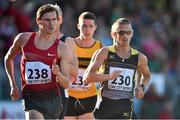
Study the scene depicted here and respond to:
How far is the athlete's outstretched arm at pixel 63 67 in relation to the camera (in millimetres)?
10391

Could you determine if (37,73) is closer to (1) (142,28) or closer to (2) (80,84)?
(2) (80,84)

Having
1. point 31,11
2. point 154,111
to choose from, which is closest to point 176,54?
point 154,111

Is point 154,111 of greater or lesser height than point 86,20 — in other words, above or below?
below

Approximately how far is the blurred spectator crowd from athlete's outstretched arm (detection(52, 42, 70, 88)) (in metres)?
5.98

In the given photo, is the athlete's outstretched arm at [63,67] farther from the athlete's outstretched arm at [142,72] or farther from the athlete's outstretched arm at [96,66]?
the athlete's outstretched arm at [142,72]

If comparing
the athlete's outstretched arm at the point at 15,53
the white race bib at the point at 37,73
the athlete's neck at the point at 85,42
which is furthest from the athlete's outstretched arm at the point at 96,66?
the athlete's neck at the point at 85,42

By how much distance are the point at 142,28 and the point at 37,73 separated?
10.1 metres

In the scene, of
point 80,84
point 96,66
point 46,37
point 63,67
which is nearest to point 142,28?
point 80,84

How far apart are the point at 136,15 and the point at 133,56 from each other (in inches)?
373

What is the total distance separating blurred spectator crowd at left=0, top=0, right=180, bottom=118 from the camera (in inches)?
672

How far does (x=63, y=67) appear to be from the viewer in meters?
10.6

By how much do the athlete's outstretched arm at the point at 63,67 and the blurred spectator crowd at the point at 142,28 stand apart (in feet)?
19.6

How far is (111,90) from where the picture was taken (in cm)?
1144

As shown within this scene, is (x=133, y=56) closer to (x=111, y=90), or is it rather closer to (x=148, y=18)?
(x=111, y=90)
